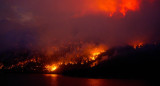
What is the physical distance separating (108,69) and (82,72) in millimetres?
35887

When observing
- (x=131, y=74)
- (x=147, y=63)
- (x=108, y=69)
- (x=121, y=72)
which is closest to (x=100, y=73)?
(x=108, y=69)

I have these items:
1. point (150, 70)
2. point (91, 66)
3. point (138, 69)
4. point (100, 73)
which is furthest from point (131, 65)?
point (91, 66)

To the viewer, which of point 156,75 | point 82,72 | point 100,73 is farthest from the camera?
point 82,72

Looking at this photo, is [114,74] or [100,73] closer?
[114,74]

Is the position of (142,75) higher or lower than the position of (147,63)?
lower

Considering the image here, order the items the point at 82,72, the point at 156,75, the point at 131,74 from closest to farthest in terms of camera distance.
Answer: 1. the point at 156,75
2. the point at 131,74
3. the point at 82,72

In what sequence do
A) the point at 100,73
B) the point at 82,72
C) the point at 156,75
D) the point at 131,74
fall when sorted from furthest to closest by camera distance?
the point at 82,72 < the point at 100,73 < the point at 131,74 < the point at 156,75

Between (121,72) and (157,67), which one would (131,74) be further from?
(157,67)

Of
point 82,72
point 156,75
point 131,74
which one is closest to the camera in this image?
point 156,75

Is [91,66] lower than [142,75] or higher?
higher

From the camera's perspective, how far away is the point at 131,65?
172 m

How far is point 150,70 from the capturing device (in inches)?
6220

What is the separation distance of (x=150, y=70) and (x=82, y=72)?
81.2m

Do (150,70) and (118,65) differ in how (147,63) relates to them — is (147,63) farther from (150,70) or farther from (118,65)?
(118,65)
